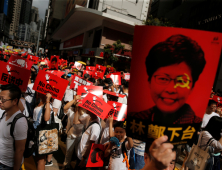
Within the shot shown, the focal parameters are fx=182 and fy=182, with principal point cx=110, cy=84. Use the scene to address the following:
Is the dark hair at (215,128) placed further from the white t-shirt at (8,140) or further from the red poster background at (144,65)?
the white t-shirt at (8,140)

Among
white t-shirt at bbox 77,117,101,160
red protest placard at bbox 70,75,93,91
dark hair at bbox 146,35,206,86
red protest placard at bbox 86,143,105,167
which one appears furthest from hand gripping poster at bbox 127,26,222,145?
red protest placard at bbox 70,75,93,91

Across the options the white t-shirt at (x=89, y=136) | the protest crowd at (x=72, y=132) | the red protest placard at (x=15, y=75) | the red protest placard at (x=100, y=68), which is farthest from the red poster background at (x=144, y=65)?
the red protest placard at (x=100, y=68)

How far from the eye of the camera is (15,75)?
3598 mm

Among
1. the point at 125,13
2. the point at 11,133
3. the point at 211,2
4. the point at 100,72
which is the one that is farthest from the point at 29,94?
the point at 125,13

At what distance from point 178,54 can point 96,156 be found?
2.33 m

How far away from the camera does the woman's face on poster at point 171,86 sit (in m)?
1.32

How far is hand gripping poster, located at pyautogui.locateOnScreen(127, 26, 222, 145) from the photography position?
4.23 feet

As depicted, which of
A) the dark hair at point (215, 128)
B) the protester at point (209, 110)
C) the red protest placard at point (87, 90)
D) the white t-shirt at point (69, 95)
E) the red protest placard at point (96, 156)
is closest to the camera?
Result: the red protest placard at point (96, 156)

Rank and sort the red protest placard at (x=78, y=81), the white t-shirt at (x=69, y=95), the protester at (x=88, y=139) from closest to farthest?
the protester at (x=88, y=139) < the red protest placard at (x=78, y=81) < the white t-shirt at (x=69, y=95)

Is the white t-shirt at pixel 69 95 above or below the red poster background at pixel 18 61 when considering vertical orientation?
below

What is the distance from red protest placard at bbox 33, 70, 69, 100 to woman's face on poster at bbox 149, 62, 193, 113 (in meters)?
2.54

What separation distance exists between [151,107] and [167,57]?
390mm

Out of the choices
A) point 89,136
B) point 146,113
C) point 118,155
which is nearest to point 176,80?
point 146,113

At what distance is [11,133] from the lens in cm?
228
